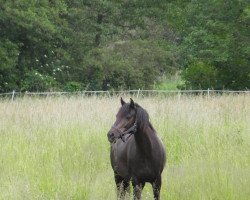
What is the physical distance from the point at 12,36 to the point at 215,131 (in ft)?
60.7

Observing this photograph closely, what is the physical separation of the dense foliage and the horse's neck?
19.9m

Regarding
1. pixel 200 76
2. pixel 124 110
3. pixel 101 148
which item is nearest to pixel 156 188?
pixel 124 110

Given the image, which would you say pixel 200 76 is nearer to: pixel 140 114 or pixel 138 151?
pixel 138 151

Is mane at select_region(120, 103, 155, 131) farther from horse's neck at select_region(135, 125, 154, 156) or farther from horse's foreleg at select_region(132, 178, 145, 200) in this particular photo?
horse's foreleg at select_region(132, 178, 145, 200)

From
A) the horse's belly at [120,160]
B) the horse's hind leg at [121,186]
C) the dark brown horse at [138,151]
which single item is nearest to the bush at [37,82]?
the horse's hind leg at [121,186]

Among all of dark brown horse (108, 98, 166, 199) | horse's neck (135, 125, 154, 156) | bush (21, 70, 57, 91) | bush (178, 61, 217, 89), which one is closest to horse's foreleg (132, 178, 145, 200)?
dark brown horse (108, 98, 166, 199)

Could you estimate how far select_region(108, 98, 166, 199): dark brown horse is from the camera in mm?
7727

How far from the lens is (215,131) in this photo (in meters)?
12.4

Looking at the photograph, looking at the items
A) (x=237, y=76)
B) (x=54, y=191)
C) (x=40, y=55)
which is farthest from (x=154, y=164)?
(x=40, y=55)

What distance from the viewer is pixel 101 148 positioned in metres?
11.8

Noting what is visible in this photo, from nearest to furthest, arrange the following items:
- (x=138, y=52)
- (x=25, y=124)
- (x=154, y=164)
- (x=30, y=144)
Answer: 1. (x=154, y=164)
2. (x=30, y=144)
3. (x=25, y=124)
4. (x=138, y=52)

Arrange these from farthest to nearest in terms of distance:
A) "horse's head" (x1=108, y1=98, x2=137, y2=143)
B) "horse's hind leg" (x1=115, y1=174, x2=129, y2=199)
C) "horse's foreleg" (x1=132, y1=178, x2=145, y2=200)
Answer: "horse's hind leg" (x1=115, y1=174, x2=129, y2=199) → "horse's foreleg" (x1=132, y1=178, x2=145, y2=200) → "horse's head" (x1=108, y1=98, x2=137, y2=143)

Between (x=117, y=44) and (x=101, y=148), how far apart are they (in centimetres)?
2307

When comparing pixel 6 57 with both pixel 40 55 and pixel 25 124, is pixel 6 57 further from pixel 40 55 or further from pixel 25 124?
pixel 25 124
